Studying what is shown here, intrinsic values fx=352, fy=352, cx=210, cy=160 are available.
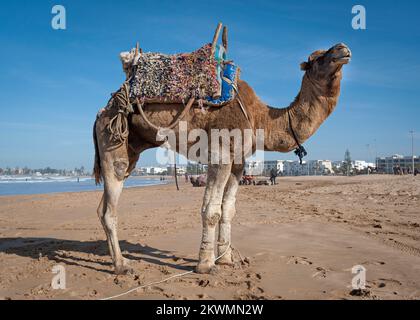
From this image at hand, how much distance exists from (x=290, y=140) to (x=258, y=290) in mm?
2190

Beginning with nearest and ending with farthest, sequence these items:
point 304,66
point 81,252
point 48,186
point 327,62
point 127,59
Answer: point 327,62 < point 304,66 < point 127,59 < point 81,252 < point 48,186

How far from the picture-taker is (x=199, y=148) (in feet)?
17.4

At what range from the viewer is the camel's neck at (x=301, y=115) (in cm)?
493

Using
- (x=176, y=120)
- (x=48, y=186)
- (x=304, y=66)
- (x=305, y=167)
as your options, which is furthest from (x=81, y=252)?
(x=305, y=167)

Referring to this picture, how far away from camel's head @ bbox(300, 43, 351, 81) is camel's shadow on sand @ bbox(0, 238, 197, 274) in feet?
11.0

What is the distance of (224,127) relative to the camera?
5.02m

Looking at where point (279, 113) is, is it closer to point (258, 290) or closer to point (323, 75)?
point (323, 75)

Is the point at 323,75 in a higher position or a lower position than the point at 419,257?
higher

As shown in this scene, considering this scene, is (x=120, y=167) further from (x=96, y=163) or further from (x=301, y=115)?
(x=301, y=115)

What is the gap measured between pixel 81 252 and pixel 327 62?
526 cm

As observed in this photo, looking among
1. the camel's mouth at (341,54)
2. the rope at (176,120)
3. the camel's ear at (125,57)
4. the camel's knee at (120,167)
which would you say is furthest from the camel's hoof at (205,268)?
the camel's ear at (125,57)

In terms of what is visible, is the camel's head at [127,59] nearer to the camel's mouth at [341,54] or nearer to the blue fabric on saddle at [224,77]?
the blue fabric on saddle at [224,77]

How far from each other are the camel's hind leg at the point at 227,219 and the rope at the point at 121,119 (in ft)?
5.92
